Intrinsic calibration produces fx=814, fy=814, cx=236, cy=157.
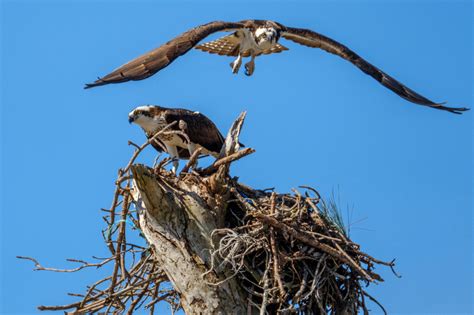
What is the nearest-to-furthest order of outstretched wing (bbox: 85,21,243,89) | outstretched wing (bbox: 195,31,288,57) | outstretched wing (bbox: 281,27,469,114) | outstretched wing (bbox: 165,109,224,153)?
outstretched wing (bbox: 85,21,243,89) → outstretched wing (bbox: 165,109,224,153) → outstretched wing (bbox: 281,27,469,114) → outstretched wing (bbox: 195,31,288,57)

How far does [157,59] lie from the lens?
8438mm

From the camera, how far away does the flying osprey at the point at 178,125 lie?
955 centimetres

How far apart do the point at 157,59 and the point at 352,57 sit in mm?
3484

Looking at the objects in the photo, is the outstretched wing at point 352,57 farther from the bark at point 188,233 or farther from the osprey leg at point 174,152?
the bark at point 188,233

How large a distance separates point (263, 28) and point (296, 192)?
3587mm

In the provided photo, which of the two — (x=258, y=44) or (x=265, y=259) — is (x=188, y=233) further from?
(x=258, y=44)

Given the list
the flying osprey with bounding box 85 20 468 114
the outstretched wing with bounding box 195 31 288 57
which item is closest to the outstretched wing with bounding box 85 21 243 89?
the flying osprey with bounding box 85 20 468 114

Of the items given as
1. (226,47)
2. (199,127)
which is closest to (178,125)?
(199,127)

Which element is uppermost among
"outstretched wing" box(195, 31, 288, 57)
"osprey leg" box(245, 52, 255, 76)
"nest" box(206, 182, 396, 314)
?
"outstretched wing" box(195, 31, 288, 57)

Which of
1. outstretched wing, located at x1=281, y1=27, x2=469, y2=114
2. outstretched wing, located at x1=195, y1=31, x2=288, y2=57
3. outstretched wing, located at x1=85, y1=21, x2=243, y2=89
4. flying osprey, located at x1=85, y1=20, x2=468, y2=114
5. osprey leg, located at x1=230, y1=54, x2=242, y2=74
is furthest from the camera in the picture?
outstretched wing, located at x1=195, y1=31, x2=288, y2=57

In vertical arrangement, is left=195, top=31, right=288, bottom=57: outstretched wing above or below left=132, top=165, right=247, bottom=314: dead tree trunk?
above

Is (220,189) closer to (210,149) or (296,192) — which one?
(296,192)

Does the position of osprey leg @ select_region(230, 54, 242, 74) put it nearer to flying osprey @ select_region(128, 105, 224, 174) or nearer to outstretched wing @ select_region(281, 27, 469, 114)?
outstretched wing @ select_region(281, 27, 469, 114)

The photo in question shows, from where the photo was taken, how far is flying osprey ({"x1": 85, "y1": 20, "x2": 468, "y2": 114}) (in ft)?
29.2
